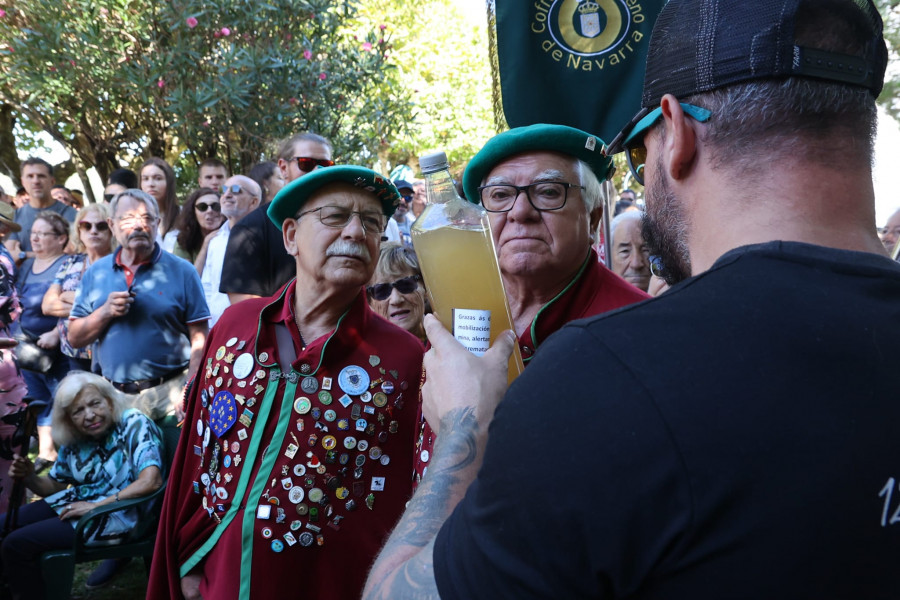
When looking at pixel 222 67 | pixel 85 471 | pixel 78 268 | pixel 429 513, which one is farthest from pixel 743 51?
pixel 222 67

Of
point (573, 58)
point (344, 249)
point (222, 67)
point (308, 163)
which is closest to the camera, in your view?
point (344, 249)

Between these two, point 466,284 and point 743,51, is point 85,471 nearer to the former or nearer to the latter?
point 466,284

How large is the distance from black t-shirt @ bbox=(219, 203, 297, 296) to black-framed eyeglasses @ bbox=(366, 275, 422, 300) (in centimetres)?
71

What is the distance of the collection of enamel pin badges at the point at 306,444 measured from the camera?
2.29 metres

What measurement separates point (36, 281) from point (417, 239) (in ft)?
19.2

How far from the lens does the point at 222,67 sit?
265 inches

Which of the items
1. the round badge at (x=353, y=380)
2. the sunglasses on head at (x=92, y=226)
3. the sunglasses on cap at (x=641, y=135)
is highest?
the sunglasses on head at (x=92, y=226)

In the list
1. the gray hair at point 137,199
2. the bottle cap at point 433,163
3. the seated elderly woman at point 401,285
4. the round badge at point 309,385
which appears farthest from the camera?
the gray hair at point 137,199

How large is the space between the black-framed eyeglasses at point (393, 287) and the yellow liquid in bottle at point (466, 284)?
1.99m

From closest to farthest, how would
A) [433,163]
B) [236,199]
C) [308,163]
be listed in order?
[433,163] < [308,163] < [236,199]

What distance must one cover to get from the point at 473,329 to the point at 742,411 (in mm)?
690

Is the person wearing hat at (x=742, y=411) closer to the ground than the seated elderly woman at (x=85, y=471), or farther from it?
farther from it

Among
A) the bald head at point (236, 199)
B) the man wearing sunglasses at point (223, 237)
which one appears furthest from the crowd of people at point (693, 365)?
the bald head at point (236, 199)

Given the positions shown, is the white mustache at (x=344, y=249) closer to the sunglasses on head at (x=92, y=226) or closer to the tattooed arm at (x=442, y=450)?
the tattooed arm at (x=442, y=450)
